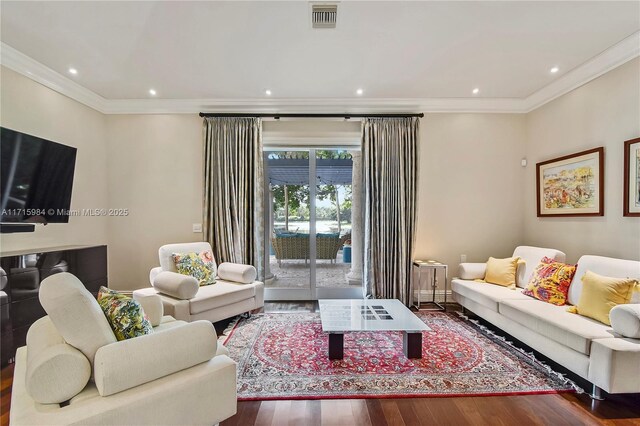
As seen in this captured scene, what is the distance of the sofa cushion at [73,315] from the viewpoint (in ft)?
4.09

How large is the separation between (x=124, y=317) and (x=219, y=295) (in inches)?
64.6

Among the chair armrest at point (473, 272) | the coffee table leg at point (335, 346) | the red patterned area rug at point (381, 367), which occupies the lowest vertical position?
the red patterned area rug at point (381, 367)

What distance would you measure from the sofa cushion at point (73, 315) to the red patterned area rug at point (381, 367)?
1148 mm

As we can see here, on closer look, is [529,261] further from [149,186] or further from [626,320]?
[149,186]

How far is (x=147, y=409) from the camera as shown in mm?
1247

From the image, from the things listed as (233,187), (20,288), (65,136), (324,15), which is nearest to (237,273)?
(233,187)

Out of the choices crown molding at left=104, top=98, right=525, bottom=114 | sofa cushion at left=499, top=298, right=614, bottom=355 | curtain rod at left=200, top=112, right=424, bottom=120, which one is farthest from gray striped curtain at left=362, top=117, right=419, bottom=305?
sofa cushion at left=499, top=298, right=614, bottom=355

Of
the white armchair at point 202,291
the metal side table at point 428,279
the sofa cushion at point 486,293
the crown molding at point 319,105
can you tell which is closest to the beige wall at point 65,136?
the crown molding at point 319,105

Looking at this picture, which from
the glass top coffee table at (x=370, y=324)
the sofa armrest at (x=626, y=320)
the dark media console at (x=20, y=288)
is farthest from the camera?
the glass top coffee table at (x=370, y=324)

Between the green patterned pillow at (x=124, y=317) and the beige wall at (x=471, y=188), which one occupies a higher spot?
the beige wall at (x=471, y=188)

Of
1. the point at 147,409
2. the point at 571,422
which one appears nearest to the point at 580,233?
the point at 571,422

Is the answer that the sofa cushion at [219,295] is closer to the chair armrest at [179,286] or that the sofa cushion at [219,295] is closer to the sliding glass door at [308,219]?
the chair armrest at [179,286]

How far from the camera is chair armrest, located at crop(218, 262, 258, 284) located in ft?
11.5

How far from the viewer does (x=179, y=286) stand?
2865mm
